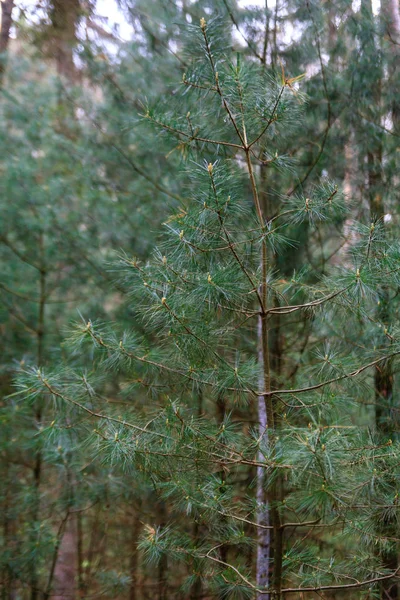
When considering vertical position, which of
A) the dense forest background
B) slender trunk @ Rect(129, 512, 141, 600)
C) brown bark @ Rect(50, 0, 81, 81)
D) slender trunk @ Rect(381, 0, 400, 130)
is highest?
brown bark @ Rect(50, 0, 81, 81)

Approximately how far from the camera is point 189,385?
2.49 metres

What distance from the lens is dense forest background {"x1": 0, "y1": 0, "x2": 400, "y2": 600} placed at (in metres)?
2.24

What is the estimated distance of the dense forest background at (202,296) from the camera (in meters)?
2.24

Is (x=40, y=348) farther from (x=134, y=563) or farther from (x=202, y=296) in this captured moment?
(x=202, y=296)

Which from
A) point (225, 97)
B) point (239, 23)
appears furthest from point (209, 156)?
point (225, 97)

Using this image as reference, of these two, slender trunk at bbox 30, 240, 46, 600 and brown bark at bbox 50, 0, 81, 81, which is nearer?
slender trunk at bbox 30, 240, 46, 600

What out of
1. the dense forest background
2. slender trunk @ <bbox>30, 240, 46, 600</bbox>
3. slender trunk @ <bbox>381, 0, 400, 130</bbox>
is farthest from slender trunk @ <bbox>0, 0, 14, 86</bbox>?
slender trunk @ <bbox>381, 0, 400, 130</bbox>

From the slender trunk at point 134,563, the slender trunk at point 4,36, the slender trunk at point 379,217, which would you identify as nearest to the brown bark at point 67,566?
the slender trunk at point 134,563

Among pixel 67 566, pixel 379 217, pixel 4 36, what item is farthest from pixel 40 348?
pixel 379 217

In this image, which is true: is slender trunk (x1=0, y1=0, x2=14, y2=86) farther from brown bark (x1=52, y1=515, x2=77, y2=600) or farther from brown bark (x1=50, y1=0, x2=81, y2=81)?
brown bark (x1=52, y1=515, x2=77, y2=600)

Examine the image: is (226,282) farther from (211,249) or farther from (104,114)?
(104,114)

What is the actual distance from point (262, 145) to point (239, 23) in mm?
1585

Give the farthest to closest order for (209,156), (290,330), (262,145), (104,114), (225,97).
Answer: (104,114) → (290,330) → (209,156) → (262,145) → (225,97)

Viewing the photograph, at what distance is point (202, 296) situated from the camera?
2176 millimetres
